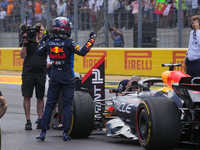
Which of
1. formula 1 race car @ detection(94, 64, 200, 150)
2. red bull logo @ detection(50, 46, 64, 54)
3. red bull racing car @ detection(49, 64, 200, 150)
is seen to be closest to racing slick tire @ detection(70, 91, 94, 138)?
red bull racing car @ detection(49, 64, 200, 150)

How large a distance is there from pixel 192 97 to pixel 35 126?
3.52m

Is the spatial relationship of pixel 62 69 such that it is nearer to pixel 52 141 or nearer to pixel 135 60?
pixel 52 141

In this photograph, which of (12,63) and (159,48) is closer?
(159,48)

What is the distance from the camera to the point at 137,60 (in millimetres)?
17219

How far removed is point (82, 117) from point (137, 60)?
34.7ft

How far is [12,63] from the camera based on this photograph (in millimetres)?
20562

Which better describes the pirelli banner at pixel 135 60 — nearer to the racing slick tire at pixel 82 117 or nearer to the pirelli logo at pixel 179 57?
the pirelli logo at pixel 179 57

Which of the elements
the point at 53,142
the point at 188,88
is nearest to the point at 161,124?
the point at 188,88

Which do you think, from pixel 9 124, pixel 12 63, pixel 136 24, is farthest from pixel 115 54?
pixel 9 124

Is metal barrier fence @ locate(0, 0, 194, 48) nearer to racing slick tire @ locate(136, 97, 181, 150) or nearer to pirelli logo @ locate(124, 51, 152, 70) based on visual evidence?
pirelli logo @ locate(124, 51, 152, 70)

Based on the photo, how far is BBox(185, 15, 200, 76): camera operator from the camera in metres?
9.54

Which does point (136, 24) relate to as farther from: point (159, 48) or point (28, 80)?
point (28, 80)

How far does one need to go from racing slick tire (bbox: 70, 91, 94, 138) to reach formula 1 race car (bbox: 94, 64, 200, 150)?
401mm

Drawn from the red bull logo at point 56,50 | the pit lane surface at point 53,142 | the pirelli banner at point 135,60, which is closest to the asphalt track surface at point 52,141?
the pit lane surface at point 53,142
